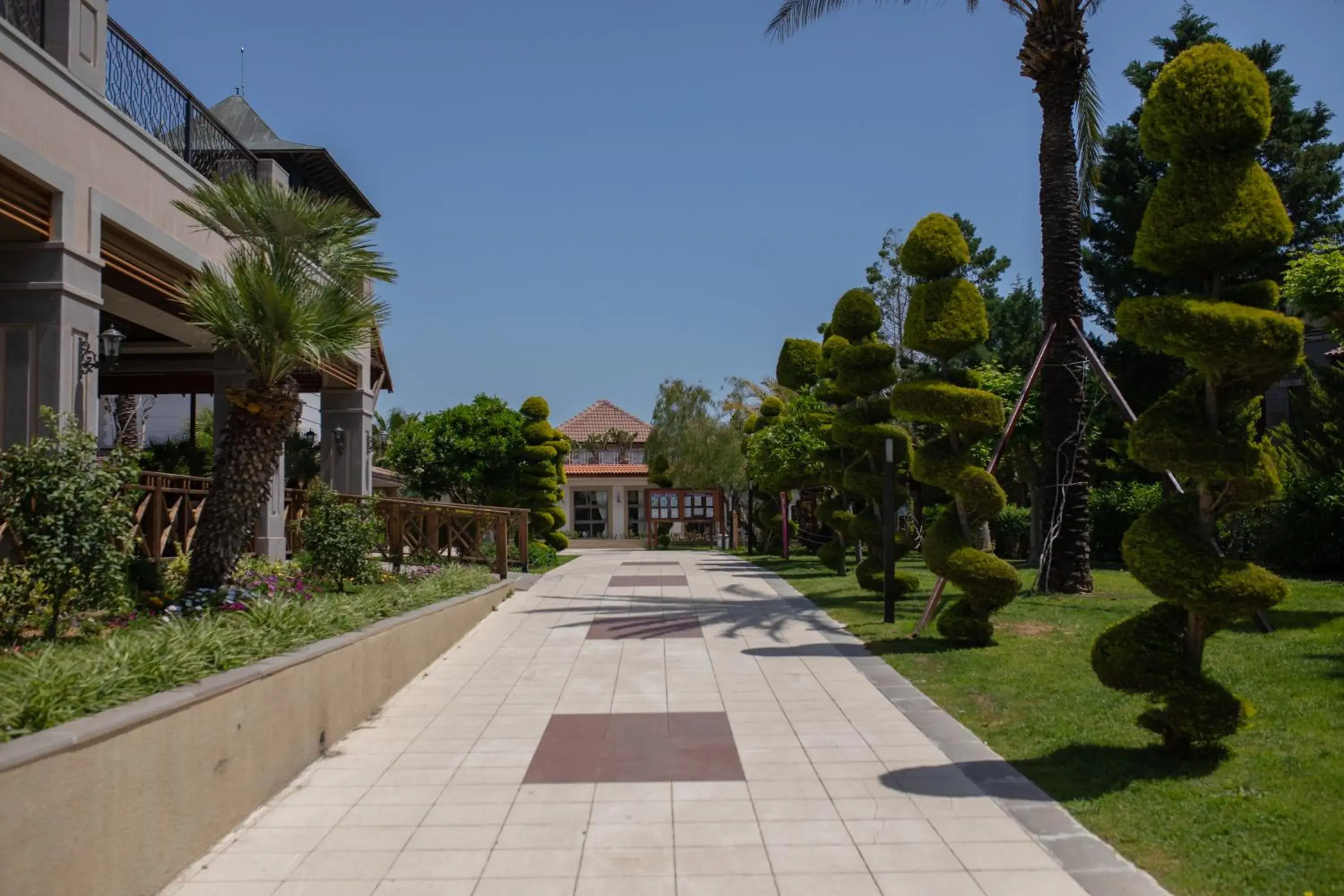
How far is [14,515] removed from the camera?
265 inches

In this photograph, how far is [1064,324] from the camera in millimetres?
13570

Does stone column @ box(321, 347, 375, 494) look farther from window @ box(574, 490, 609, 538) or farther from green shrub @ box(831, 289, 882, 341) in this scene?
window @ box(574, 490, 609, 538)

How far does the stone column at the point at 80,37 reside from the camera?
9242 millimetres

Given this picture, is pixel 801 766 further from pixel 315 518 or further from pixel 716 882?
pixel 315 518

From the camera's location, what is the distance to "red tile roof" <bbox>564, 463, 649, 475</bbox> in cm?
4188

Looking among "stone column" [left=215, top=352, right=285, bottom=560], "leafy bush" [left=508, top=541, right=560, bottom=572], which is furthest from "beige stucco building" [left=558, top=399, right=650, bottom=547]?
"stone column" [left=215, top=352, right=285, bottom=560]

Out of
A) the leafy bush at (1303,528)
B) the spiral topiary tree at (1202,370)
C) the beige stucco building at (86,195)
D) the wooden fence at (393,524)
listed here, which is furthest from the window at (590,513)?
the spiral topiary tree at (1202,370)

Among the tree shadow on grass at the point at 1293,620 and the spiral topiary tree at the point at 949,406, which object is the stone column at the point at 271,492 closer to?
the spiral topiary tree at the point at 949,406

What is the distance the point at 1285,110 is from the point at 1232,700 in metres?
23.7

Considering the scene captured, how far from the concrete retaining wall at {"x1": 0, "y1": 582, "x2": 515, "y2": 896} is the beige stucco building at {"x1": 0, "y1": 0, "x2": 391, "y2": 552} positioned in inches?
119

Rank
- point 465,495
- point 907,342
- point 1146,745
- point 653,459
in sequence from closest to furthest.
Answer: point 1146,745, point 907,342, point 465,495, point 653,459

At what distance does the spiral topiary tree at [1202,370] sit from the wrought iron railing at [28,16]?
29.3 feet

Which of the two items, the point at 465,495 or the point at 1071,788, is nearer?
the point at 1071,788

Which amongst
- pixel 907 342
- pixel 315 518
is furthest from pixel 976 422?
pixel 315 518
